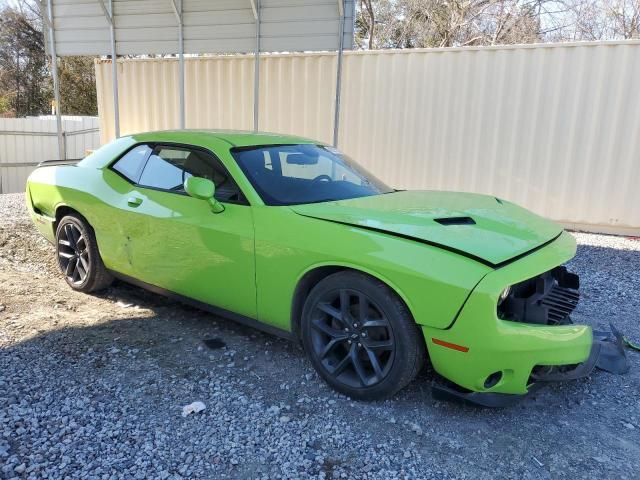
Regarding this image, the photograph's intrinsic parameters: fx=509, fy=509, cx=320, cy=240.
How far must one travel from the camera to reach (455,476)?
7.97 ft

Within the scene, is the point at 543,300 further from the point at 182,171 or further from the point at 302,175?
the point at 182,171

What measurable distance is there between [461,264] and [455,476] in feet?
3.34

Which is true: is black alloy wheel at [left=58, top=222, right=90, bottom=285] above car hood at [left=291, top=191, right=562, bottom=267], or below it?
below

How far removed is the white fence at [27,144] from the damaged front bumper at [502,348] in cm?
1752

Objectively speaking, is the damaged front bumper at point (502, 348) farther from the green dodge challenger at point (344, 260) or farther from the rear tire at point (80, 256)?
the rear tire at point (80, 256)

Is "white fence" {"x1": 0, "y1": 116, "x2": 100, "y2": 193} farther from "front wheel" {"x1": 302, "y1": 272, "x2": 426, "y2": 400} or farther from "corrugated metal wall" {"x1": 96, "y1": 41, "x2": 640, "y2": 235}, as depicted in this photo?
"front wheel" {"x1": 302, "y1": 272, "x2": 426, "y2": 400}

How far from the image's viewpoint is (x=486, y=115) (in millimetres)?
8039

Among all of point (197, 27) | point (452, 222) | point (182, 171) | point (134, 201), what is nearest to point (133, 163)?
point (134, 201)

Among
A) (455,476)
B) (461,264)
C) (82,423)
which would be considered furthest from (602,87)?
(82,423)

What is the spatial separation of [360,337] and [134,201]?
7.28ft

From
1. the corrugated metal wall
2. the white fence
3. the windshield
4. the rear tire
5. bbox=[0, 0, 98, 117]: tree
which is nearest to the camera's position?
the windshield

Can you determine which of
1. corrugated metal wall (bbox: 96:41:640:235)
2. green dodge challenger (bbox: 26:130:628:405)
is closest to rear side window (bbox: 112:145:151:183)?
green dodge challenger (bbox: 26:130:628:405)

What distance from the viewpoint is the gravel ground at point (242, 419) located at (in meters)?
2.47

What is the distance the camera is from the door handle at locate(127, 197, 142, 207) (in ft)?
13.2
